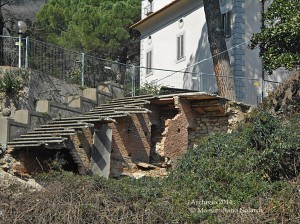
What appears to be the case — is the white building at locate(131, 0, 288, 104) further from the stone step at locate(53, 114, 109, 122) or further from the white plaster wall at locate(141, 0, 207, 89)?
the stone step at locate(53, 114, 109, 122)

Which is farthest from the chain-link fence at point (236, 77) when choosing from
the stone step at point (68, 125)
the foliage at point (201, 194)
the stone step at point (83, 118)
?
the foliage at point (201, 194)

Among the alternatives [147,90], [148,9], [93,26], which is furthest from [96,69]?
[148,9]

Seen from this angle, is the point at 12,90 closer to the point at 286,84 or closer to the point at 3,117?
the point at 3,117

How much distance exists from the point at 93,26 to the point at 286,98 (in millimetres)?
14621

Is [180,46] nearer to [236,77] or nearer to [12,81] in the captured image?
[236,77]

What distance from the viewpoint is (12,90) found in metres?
17.9

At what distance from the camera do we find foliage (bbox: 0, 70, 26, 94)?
58.5 ft

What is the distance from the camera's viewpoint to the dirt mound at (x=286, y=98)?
17703 millimetres

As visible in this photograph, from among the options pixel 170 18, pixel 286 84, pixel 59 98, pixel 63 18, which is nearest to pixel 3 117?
pixel 59 98

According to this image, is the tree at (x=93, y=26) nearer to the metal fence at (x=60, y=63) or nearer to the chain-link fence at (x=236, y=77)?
the chain-link fence at (x=236, y=77)

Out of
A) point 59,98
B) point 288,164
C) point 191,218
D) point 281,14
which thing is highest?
point 281,14

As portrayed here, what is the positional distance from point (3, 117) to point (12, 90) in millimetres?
1319

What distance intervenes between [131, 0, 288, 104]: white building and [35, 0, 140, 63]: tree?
102 centimetres

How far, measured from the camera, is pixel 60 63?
65.2ft
